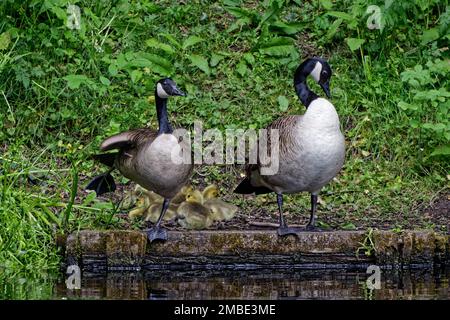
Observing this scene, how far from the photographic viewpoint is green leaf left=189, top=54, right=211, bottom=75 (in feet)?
43.0

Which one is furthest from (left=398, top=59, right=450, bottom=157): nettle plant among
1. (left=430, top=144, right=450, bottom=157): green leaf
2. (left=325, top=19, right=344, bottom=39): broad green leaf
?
(left=325, top=19, right=344, bottom=39): broad green leaf

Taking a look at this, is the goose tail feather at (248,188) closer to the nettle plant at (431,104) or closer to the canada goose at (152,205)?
the canada goose at (152,205)

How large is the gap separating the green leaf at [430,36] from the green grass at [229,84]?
0.02 meters

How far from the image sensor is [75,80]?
1245 centimetres

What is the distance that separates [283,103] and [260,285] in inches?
153

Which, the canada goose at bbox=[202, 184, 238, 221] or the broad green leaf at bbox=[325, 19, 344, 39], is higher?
the broad green leaf at bbox=[325, 19, 344, 39]

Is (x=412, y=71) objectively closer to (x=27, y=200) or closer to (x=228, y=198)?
(x=228, y=198)

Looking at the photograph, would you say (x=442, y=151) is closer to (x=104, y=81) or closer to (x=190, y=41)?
(x=190, y=41)

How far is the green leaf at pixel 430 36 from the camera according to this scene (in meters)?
13.1

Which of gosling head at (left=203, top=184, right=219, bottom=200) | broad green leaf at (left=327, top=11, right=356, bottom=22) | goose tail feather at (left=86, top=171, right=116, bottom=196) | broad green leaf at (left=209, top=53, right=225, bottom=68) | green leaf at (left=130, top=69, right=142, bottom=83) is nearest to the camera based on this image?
goose tail feather at (left=86, top=171, right=116, bottom=196)

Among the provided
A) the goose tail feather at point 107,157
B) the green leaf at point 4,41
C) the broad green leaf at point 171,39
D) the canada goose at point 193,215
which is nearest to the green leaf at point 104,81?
the broad green leaf at point 171,39

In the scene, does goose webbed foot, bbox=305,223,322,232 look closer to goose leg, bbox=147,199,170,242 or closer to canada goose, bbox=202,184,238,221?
canada goose, bbox=202,184,238,221

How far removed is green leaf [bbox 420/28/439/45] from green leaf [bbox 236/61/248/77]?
6.39 ft

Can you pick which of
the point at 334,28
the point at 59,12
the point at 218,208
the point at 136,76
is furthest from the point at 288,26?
the point at 218,208
